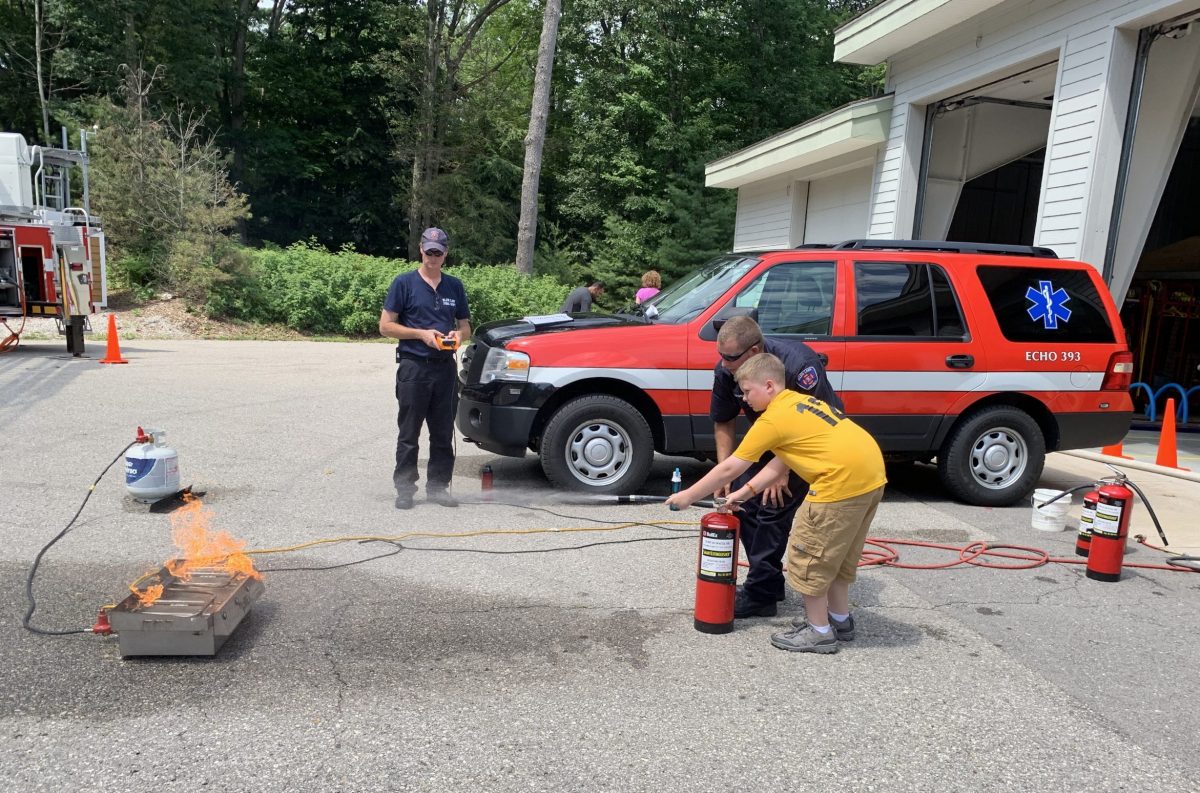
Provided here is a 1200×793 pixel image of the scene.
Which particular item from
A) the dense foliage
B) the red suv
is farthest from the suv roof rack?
the dense foliage

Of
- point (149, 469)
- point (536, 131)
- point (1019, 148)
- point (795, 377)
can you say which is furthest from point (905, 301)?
point (536, 131)

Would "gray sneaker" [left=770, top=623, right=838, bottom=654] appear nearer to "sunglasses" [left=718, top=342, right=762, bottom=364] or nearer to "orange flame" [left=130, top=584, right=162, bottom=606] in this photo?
"sunglasses" [left=718, top=342, right=762, bottom=364]

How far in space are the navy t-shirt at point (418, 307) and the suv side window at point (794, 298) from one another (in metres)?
2.23

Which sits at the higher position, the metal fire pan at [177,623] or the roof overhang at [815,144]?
the roof overhang at [815,144]

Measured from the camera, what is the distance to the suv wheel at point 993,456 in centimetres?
670

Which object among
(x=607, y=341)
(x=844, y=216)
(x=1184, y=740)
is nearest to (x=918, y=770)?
(x=1184, y=740)

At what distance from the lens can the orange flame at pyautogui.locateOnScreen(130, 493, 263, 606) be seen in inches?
151

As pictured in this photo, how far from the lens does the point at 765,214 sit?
18.5m

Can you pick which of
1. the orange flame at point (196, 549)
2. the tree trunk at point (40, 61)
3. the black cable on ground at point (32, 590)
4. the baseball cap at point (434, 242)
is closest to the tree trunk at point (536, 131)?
the tree trunk at point (40, 61)

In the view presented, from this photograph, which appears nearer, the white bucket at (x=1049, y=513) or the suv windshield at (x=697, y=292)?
the white bucket at (x=1049, y=513)

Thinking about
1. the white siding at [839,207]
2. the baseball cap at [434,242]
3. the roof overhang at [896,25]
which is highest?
the roof overhang at [896,25]

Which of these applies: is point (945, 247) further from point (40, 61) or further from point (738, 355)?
point (40, 61)

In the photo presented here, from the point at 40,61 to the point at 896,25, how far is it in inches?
1259

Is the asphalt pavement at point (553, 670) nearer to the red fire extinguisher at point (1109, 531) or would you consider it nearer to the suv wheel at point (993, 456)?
the red fire extinguisher at point (1109, 531)
